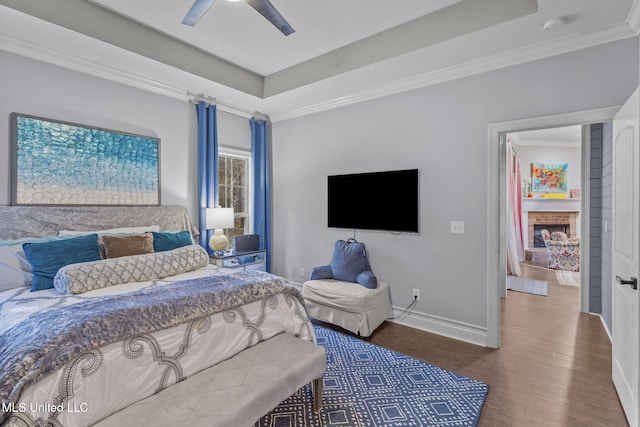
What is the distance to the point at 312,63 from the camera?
11.5ft

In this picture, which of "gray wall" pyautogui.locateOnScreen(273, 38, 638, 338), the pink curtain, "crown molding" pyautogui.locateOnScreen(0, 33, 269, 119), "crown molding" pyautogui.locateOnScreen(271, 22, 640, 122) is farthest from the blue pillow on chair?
the pink curtain

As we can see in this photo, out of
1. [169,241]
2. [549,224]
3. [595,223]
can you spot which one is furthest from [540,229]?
[169,241]

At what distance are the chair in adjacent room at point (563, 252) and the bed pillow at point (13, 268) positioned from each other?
7687mm

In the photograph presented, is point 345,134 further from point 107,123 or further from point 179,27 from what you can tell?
point 107,123

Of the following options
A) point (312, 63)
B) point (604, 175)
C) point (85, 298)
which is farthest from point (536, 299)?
point (85, 298)

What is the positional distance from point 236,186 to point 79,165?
1.93 metres

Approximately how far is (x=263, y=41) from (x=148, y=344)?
2851 mm

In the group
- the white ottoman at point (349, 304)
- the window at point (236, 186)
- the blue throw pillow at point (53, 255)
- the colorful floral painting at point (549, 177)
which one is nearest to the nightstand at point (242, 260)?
the window at point (236, 186)

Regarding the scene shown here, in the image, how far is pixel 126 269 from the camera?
238cm

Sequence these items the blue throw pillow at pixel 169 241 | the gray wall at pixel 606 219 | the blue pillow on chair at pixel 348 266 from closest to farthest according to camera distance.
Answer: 1. the blue throw pillow at pixel 169 241
2. the gray wall at pixel 606 219
3. the blue pillow on chair at pixel 348 266

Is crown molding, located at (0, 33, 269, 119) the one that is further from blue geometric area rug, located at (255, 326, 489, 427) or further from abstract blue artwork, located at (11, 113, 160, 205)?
blue geometric area rug, located at (255, 326, 489, 427)

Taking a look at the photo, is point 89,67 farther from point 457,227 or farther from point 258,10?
point 457,227

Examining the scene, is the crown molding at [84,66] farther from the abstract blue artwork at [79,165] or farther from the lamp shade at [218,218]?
the lamp shade at [218,218]

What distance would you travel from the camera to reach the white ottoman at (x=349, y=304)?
10.1 feet
